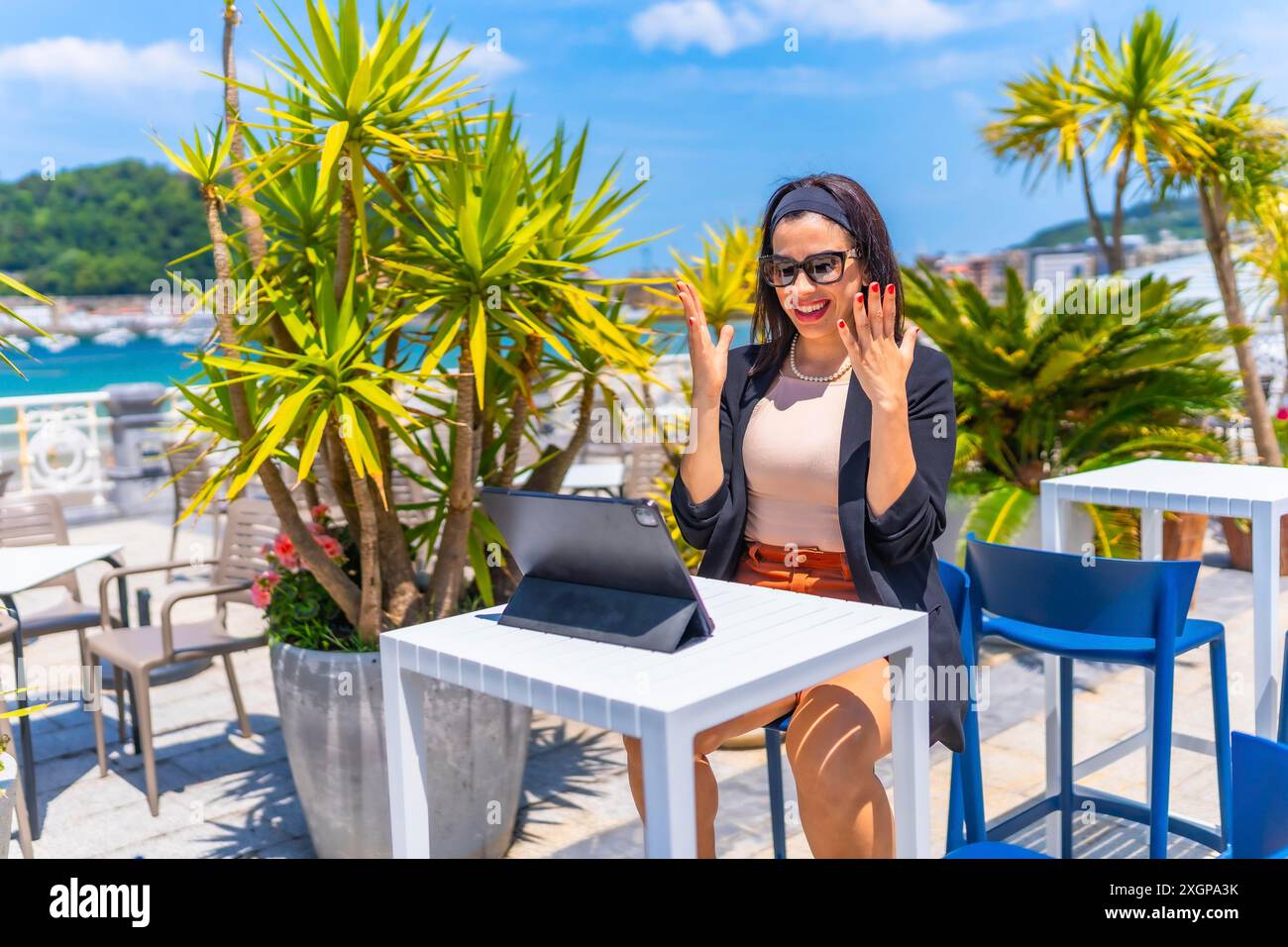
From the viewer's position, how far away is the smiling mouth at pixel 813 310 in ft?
7.38

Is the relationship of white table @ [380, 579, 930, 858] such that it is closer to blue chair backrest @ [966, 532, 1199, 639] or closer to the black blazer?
the black blazer

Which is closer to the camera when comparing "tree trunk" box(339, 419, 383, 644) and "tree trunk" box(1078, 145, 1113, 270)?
"tree trunk" box(339, 419, 383, 644)

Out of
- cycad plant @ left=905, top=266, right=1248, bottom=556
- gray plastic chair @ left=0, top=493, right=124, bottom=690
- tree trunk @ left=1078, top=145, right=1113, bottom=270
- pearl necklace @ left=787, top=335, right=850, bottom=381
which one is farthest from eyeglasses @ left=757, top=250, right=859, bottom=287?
tree trunk @ left=1078, top=145, right=1113, bottom=270

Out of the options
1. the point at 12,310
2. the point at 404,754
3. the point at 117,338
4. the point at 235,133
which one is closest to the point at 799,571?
the point at 404,754

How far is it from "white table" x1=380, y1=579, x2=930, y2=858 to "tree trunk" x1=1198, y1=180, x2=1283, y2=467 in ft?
14.9

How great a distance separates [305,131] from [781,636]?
190cm

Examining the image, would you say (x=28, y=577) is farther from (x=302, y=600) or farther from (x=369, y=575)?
(x=369, y=575)

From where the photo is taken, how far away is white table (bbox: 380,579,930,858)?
4.37 feet

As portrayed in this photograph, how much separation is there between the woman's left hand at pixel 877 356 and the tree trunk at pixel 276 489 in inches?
65.3

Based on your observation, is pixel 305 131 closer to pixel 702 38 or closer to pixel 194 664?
pixel 194 664

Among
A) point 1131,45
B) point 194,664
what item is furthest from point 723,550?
point 1131,45

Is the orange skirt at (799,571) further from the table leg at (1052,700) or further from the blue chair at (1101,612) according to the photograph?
the table leg at (1052,700)

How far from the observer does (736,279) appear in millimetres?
4445

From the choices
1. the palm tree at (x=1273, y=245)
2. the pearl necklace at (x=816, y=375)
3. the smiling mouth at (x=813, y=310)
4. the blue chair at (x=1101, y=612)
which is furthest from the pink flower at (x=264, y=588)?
the palm tree at (x=1273, y=245)
